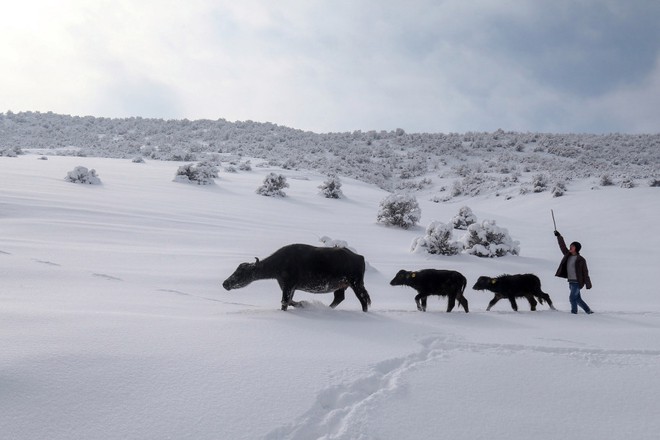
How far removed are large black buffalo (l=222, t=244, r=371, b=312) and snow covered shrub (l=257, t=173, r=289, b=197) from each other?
18.8m

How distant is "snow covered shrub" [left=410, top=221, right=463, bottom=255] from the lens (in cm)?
1584

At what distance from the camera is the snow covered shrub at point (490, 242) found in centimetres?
1627

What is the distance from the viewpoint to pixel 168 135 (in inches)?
2566

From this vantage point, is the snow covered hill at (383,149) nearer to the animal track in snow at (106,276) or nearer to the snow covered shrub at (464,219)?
the snow covered shrub at (464,219)

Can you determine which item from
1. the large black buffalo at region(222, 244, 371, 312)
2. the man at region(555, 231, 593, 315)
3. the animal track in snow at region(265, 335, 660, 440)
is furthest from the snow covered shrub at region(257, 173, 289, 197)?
the animal track in snow at region(265, 335, 660, 440)

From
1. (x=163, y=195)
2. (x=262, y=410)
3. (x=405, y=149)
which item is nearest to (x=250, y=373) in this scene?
(x=262, y=410)

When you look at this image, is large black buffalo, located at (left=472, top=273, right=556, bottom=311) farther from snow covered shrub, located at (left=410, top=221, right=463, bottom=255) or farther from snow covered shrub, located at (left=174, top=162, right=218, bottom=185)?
snow covered shrub, located at (left=174, top=162, right=218, bottom=185)

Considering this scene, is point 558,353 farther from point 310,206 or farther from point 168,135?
point 168,135

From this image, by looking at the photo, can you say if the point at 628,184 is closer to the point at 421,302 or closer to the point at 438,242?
the point at 438,242

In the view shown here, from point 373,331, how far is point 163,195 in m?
18.5

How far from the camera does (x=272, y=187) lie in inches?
1038

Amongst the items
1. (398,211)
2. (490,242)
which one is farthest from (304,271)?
(398,211)

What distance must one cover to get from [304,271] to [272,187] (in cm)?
1942

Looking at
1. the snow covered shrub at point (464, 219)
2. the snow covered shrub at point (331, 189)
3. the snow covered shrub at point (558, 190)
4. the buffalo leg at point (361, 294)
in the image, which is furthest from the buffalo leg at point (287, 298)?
the snow covered shrub at point (558, 190)
